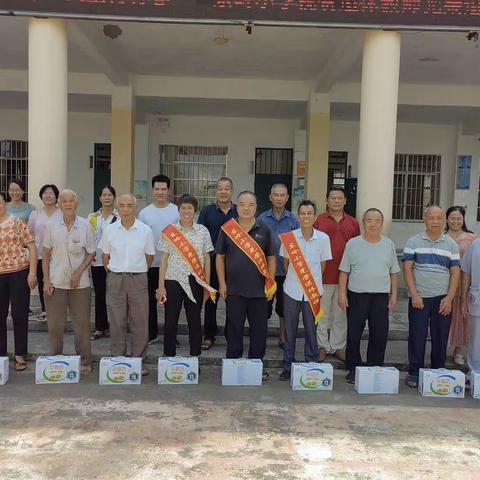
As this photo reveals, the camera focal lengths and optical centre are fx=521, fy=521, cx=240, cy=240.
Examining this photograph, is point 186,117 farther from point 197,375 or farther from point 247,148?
point 197,375

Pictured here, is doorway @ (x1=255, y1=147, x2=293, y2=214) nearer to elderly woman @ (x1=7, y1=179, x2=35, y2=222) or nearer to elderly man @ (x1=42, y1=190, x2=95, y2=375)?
elderly woman @ (x1=7, y1=179, x2=35, y2=222)

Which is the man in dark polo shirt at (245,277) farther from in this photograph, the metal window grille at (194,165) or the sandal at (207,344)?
the metal window grille at (194,165)

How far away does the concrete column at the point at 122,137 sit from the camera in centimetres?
939

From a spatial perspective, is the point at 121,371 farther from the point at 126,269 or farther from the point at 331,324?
the point at 331,324

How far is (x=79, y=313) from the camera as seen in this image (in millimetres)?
4199

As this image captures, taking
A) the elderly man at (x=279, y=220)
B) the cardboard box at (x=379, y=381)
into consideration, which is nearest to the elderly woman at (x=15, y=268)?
the elderly man at (x=279, y=220)

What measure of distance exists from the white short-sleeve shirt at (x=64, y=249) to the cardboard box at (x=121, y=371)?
68 centimetres

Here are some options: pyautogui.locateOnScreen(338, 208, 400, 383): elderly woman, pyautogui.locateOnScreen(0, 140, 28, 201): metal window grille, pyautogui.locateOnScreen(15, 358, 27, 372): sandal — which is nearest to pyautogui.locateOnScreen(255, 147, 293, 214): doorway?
pyautogui.locateOnScreen(0, 140, 28, 201): metal window grille

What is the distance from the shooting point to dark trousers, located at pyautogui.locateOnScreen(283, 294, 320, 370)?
418 centimetres

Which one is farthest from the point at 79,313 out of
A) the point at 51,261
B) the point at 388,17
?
the point at 388,17

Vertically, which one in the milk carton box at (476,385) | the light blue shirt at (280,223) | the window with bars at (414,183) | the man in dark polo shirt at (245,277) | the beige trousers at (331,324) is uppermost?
the window with bars at (414,183)

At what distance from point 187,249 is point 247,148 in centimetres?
801

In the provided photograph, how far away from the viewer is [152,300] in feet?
15.6

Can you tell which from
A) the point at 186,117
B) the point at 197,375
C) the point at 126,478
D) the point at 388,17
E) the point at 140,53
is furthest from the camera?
the point at 186,117
